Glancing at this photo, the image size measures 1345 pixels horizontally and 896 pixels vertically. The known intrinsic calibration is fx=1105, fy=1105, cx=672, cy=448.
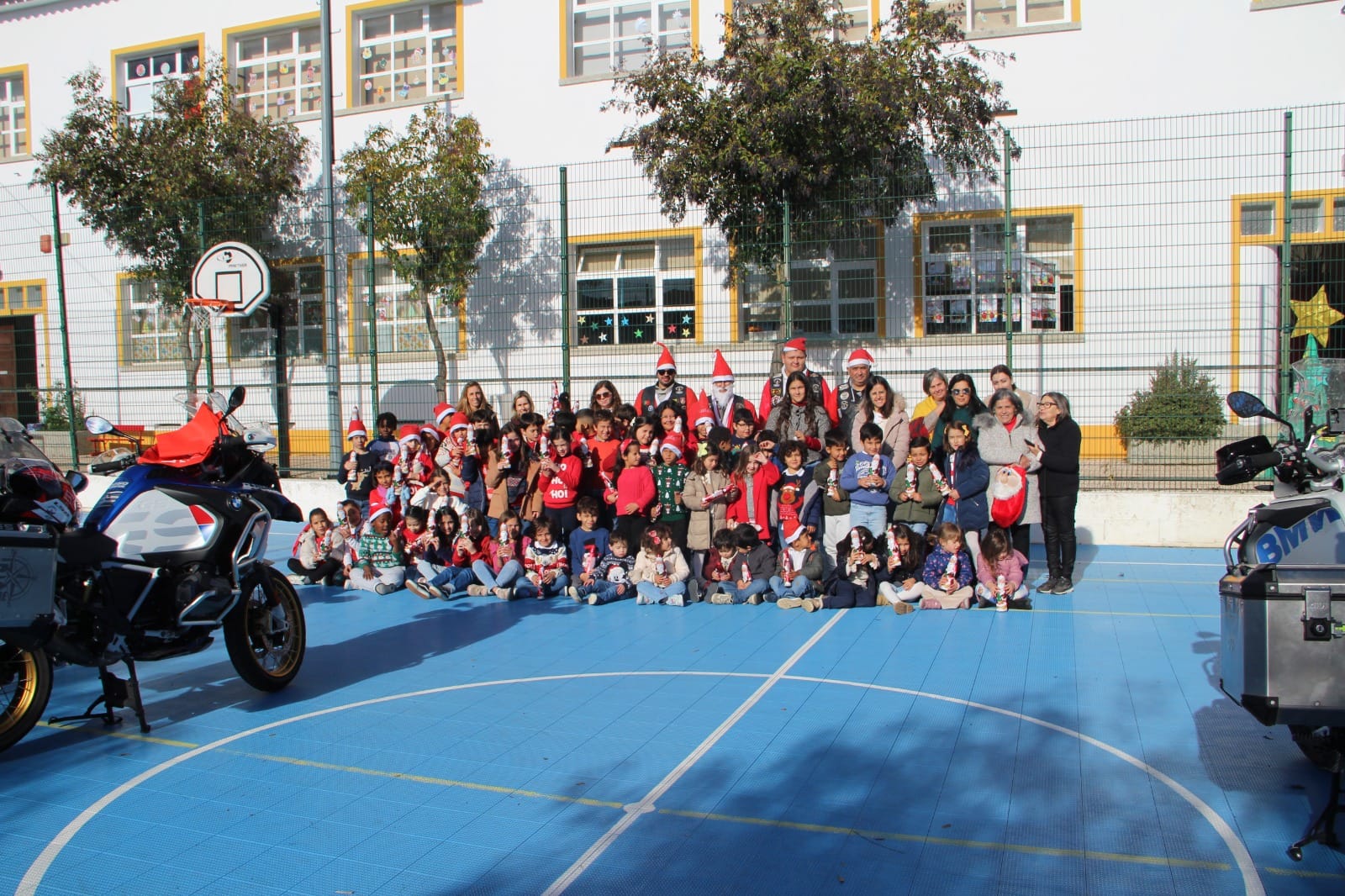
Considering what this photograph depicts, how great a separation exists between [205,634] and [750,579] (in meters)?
4.67

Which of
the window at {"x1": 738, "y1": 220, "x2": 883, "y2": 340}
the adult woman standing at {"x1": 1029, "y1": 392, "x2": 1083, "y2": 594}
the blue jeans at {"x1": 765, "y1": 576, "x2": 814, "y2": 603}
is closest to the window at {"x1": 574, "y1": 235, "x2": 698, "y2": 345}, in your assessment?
the window at {"x1": 738, "y1": 220, "x2": 883, "y2": 340}

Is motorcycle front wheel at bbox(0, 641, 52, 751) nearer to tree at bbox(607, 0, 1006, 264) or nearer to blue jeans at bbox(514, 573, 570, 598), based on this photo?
blue jeans at bbox(514, 573, 570, 598)

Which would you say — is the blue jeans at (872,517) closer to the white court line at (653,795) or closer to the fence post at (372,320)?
the white court line at (653,795)

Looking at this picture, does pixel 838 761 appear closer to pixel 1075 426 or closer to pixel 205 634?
pixel 205 634

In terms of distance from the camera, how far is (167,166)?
1848cm

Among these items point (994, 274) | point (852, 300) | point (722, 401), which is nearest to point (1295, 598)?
point (722, 401)

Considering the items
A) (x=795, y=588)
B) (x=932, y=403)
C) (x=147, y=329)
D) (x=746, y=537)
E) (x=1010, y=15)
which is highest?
(x=1010, y=15)

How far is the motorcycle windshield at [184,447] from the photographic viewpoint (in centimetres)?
630

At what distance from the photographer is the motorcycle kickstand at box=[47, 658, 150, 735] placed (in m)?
6.08

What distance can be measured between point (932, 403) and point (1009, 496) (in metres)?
1.42

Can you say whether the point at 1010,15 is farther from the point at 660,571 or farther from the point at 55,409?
the point at 55,409

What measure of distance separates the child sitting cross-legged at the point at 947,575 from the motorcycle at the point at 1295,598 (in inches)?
169

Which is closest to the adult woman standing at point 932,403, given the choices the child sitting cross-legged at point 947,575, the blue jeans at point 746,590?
the child sitting cross-legged at point 947,575

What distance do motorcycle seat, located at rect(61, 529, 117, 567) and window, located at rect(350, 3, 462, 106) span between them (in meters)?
16.0
